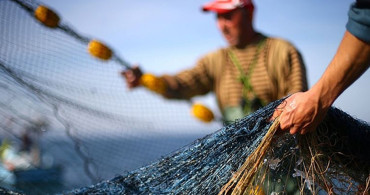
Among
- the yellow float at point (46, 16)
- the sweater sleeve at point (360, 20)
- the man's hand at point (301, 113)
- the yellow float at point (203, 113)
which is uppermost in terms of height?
the sweater sleeve at point (360, 20)

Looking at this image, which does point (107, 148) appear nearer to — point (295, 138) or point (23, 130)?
point (23, 130)

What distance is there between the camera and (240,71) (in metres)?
3.14

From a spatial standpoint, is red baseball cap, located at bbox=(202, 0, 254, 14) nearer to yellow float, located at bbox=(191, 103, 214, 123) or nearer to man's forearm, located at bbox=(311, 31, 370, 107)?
yellow float, located at bbox=(191, 103, 214, 123)

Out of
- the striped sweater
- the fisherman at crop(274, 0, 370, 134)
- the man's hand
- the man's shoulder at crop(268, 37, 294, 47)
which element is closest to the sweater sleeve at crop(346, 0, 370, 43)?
the fisherman at crop(274, 0, 370, 134)

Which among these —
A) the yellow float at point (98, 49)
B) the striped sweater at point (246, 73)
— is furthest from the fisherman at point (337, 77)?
the yellow float at point (98, 49)

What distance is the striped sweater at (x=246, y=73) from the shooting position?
2984 millimetres

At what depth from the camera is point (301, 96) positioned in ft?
6.05

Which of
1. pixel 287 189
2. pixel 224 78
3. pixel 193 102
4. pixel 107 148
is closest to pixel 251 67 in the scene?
pixel 224 78

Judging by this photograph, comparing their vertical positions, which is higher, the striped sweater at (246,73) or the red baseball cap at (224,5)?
the red baseball cap at (224,5)

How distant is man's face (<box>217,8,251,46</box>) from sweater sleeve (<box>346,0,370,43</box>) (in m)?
1.51

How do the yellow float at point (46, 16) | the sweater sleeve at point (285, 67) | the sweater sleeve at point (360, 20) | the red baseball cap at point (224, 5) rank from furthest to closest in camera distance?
1. the red baseball cap at point (224, 5)
2. the sweater sleeve at point (285, 67)
3. the yellow float at point (46, 16)
4. the sweater sleeve at point (360, 20)

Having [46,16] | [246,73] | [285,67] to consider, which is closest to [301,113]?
[285,67]

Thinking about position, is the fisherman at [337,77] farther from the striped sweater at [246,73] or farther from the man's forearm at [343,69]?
the striped sweater at [246,73]

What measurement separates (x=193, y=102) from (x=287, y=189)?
1.10m
